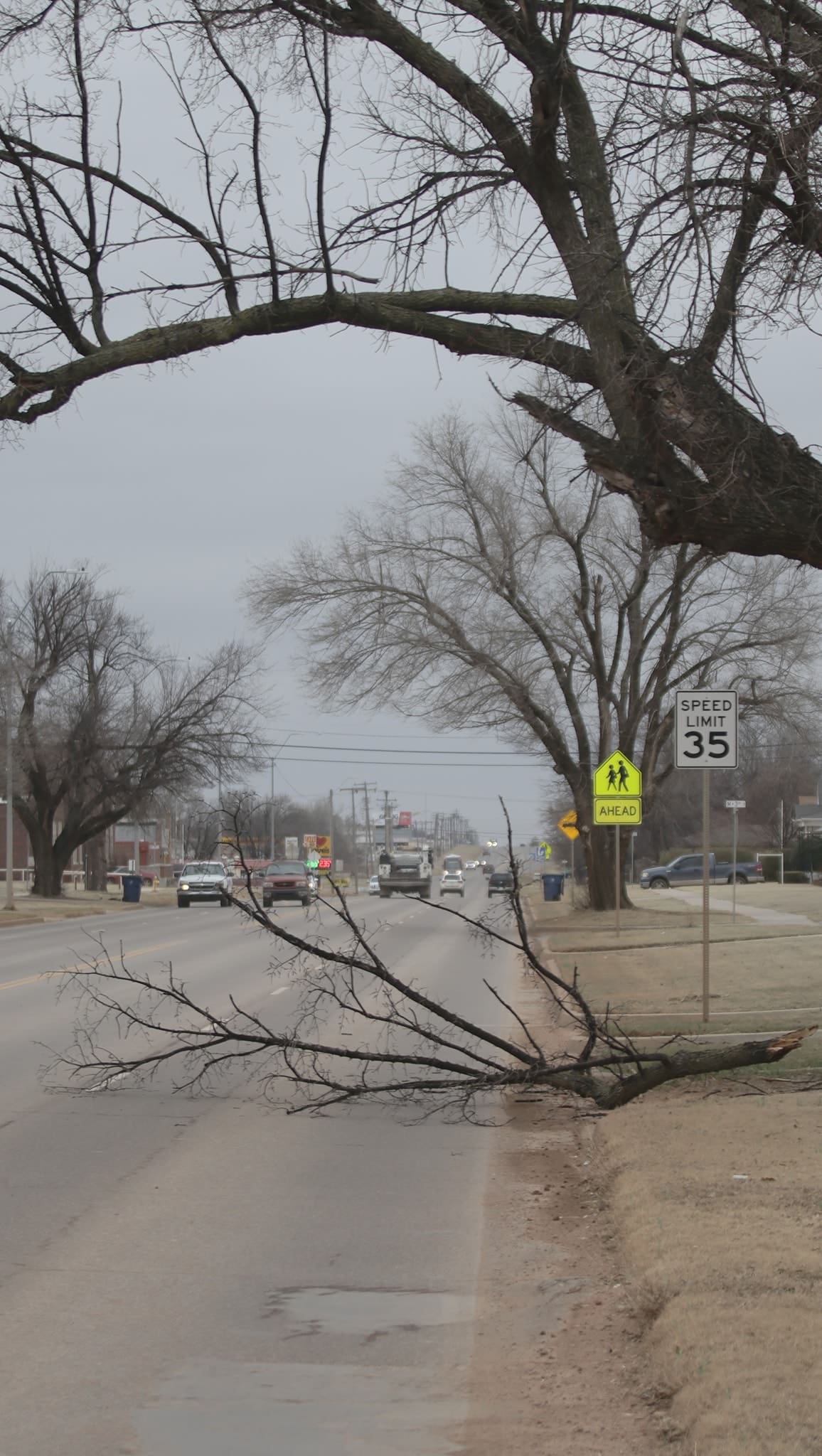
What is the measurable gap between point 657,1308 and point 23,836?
12659cm

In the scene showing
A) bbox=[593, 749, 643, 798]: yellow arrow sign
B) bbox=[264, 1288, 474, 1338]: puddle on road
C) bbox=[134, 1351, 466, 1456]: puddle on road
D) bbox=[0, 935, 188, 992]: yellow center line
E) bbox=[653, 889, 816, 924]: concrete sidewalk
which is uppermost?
→ bbox=[593, 749, 643, 798]: yellow arrow sign

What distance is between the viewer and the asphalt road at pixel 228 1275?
5.16 metres

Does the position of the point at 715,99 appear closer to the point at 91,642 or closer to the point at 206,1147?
the point at 206,1147

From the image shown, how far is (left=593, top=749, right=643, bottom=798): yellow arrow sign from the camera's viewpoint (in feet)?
95.5

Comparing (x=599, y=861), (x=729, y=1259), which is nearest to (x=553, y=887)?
(x=599, y=861)

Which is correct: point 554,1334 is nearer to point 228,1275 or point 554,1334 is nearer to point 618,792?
point 228,1275

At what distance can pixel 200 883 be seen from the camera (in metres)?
59.9

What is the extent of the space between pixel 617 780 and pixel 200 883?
33200mm

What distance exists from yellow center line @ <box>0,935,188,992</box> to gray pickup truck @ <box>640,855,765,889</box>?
4673 cm

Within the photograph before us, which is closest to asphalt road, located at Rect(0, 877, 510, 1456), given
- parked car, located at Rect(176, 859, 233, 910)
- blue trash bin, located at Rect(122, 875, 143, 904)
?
parked car, located at Rect(176, 859, 233, 910)

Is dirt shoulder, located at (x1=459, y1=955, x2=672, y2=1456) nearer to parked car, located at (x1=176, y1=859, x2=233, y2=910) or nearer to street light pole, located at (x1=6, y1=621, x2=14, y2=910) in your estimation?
street light pole, located at (x1=6, y1=621, x2=14, y2=910)

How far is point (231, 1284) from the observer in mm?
6805

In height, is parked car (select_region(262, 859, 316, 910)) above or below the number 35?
below

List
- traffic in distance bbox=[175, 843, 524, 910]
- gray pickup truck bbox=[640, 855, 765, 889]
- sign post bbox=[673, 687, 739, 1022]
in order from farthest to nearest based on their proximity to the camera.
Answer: gray pickup truck bbox=[640, 855, 765, 889] < traffic in distance bbox=[175, 843, 524, 910] < sign post bbox=[673, 687, 739, 1022]
